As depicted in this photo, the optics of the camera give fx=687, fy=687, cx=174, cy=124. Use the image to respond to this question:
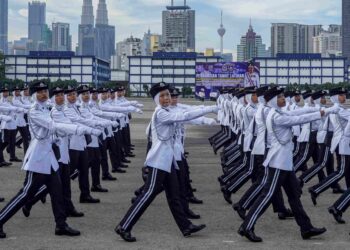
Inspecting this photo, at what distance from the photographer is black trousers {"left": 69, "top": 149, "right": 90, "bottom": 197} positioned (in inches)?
437

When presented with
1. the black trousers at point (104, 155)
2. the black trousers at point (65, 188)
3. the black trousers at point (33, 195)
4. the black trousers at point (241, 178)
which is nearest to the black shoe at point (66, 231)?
the black trousers at point (33, 195)

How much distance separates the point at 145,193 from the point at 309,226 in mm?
2099

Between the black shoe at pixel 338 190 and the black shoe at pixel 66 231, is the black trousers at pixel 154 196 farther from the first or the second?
the black shoe at pixel 338 190

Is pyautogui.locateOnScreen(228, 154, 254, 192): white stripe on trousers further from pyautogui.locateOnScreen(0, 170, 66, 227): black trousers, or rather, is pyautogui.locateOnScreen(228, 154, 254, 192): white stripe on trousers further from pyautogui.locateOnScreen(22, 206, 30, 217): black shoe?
pyautogui.locateOnScreen(0, 170, 66, 227): black trousers

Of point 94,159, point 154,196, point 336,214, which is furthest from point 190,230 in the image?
point 94,159

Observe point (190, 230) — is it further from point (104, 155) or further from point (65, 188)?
point (104, 155)

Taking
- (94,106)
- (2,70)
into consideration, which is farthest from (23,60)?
(94,106)

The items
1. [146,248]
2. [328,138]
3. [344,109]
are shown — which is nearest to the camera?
[146,248]

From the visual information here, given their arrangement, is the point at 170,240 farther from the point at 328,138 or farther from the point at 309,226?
the point at 328,138

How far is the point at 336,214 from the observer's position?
9641 millimetres

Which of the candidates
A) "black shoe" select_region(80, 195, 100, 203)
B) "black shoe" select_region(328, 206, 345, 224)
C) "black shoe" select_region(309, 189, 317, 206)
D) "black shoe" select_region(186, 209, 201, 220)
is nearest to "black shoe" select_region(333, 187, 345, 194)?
"black shoe" select_region(309, 189, 317, 206)

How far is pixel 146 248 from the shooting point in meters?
8.16

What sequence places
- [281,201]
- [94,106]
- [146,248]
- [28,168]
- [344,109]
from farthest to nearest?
[94,106] → [344,109] → [281,201] → [28,168] → [146,248]

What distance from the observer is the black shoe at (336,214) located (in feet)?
31.6
